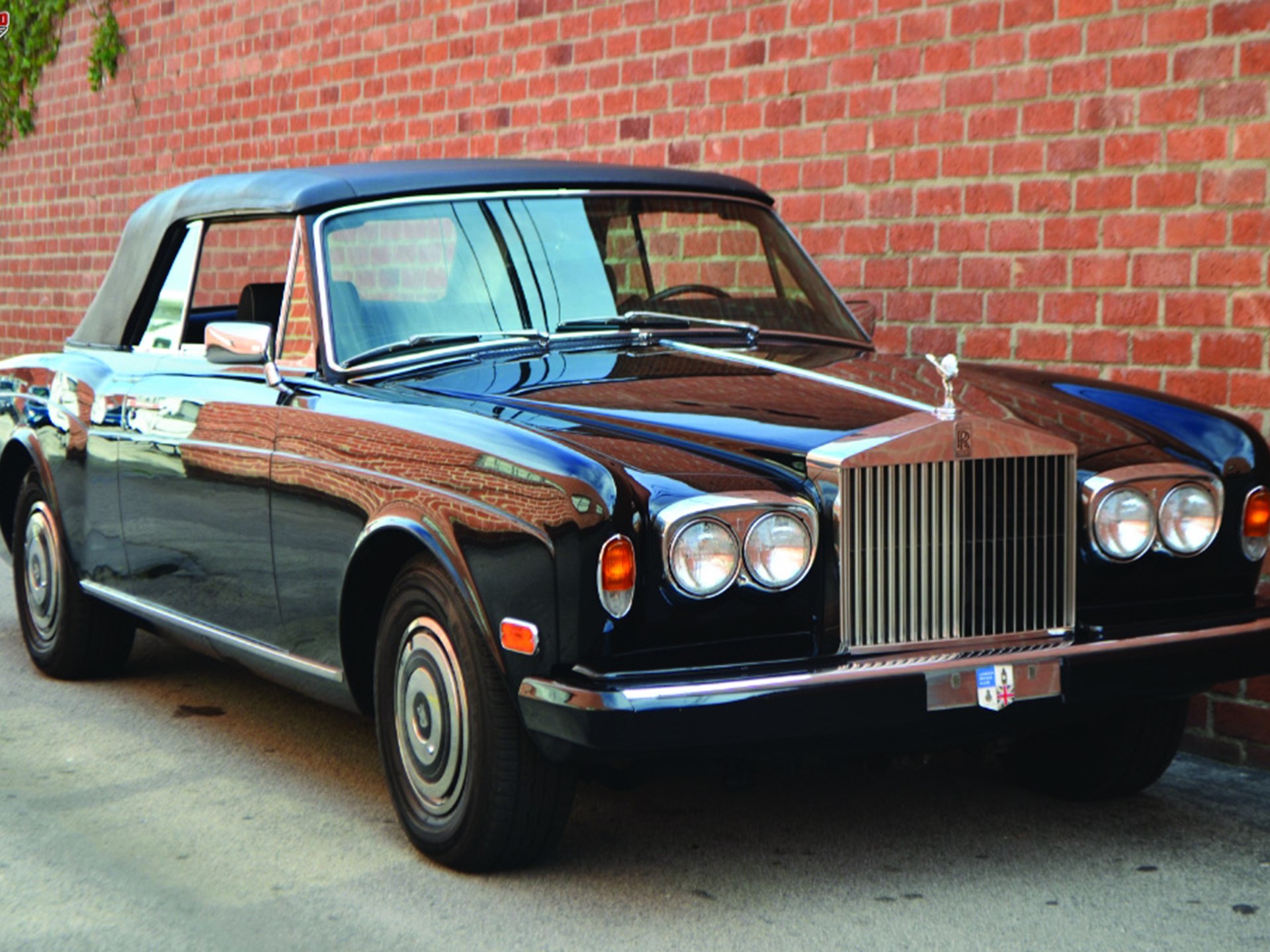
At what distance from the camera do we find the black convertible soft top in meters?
5.16

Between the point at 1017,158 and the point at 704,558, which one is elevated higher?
the point at 1017,158

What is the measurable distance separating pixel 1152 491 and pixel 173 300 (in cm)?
335

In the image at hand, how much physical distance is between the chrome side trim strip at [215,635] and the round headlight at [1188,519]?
2080mm

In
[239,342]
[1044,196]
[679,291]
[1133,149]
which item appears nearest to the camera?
[239,342]

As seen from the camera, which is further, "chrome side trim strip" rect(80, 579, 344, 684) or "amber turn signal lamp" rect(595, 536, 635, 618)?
"chrome side trim strip" rect(80, 579, 344, 684)

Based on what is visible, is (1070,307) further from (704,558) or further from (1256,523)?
(704,558)

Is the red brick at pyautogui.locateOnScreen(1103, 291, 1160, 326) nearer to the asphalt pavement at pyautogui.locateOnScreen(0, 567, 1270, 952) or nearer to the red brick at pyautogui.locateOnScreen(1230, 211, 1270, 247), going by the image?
the red brick at pyautogui.locateOnScreen(1230, 211, 1270, 247)

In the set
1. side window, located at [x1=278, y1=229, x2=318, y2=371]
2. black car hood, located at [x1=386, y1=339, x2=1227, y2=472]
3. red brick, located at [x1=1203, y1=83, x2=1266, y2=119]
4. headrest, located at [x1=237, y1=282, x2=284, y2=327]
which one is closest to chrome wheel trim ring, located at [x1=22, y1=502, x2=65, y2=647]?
headrest, located at [x1=237, y1=282, x2=284, y2=327]

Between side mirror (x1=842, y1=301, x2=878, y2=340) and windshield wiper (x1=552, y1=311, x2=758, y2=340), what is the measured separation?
0.48 meters

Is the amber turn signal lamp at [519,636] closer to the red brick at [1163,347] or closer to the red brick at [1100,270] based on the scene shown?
the red brick at [1163,347]

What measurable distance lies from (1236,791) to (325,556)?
2646 mm

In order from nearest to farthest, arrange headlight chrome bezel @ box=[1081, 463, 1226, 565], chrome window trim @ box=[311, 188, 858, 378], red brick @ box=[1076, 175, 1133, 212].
A: headlight chrome bezel @ box=[1081, 463, 1226, 565]
chrome window trim @ box=[311, 188, 858, 378]
red brick @ box=[1076, 175, 1133, 212]

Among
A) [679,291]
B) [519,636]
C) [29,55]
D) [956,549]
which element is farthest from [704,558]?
[29,55]

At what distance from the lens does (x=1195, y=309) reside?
5.69 meters
